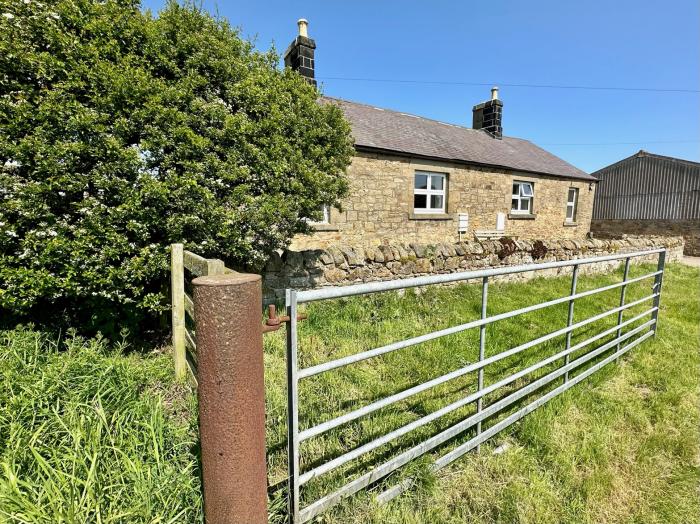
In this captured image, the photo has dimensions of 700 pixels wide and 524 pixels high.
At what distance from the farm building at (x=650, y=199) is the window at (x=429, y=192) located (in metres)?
15.3

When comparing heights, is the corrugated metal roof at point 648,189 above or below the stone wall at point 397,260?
above

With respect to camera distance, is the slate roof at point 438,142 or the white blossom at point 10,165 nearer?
the white blossom at point 10,165

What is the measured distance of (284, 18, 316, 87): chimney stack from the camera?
10068mm

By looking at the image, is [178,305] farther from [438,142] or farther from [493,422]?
[438,142]

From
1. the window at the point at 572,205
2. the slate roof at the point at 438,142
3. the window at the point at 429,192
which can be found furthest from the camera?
the window at the point at 572,205

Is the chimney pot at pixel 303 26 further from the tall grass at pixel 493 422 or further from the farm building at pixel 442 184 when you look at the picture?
the tall grass at pixel 493 422

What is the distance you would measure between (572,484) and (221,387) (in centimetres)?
248

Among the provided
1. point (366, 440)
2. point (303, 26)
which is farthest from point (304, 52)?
point (366, 440)

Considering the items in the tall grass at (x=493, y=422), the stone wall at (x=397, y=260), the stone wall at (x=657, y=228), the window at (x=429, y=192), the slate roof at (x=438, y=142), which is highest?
the slate roof at (x=438, y=142)

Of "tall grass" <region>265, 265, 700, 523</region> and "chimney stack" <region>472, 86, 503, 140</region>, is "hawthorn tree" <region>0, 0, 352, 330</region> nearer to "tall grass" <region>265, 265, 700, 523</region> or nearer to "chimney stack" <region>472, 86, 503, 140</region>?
"tall grass" <region>265, 265, 700, 523</region>

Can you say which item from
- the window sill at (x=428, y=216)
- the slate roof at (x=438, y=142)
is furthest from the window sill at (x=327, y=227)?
the window sill at (x=428, y=216)

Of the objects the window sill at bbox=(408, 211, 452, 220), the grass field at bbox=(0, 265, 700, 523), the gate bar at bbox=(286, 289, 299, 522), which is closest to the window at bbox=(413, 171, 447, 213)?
the window sill at bbox=(408, 211, 452, 220)

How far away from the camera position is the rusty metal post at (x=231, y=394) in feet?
4.56

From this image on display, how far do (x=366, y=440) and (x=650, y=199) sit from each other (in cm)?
2689
